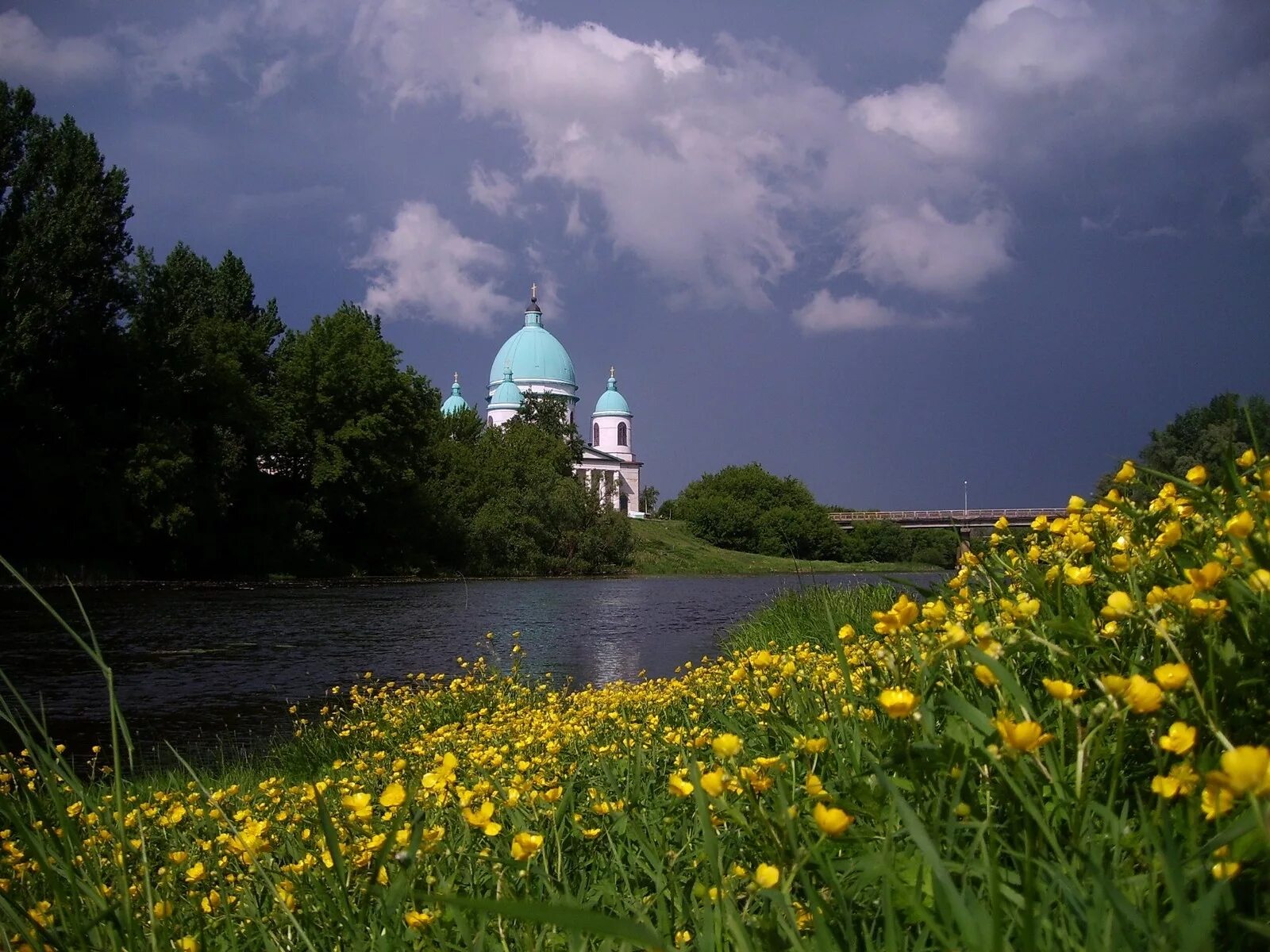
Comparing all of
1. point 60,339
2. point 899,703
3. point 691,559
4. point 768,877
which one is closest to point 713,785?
point 768,877

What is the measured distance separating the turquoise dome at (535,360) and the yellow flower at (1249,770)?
85813mm

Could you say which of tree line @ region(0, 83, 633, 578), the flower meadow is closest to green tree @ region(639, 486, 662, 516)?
tree line @ region(0, 83, 633, 578)

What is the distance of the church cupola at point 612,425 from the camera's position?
9675 centimetres

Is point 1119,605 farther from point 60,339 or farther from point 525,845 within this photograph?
point 60,339

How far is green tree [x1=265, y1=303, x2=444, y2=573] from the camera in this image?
126ft

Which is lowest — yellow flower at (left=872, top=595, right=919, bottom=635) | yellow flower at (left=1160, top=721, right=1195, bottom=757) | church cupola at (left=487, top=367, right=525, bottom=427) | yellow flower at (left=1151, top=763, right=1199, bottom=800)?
yellow flower at (left=1151, top=763, right=1199, bottom=800)

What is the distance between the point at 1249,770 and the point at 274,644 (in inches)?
604

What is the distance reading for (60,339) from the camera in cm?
2797

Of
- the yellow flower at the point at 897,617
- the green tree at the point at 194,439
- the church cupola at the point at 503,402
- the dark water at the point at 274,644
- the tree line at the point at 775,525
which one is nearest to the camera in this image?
the yellow flower at the point at 897,617

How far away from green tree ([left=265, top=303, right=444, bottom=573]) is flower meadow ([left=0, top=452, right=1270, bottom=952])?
1389 inches

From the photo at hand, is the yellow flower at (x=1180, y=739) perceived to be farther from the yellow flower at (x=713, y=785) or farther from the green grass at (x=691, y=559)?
the green grass at (x=691, y=559)

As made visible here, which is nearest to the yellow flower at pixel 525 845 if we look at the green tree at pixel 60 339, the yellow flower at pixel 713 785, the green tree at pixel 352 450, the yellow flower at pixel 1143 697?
the yellow flower at pixel 713 785

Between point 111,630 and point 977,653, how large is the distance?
55.7ft

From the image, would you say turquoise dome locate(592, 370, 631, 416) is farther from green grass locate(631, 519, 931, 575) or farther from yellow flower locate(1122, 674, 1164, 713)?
yellow flower locate(1122, 674, 1164, 713)
